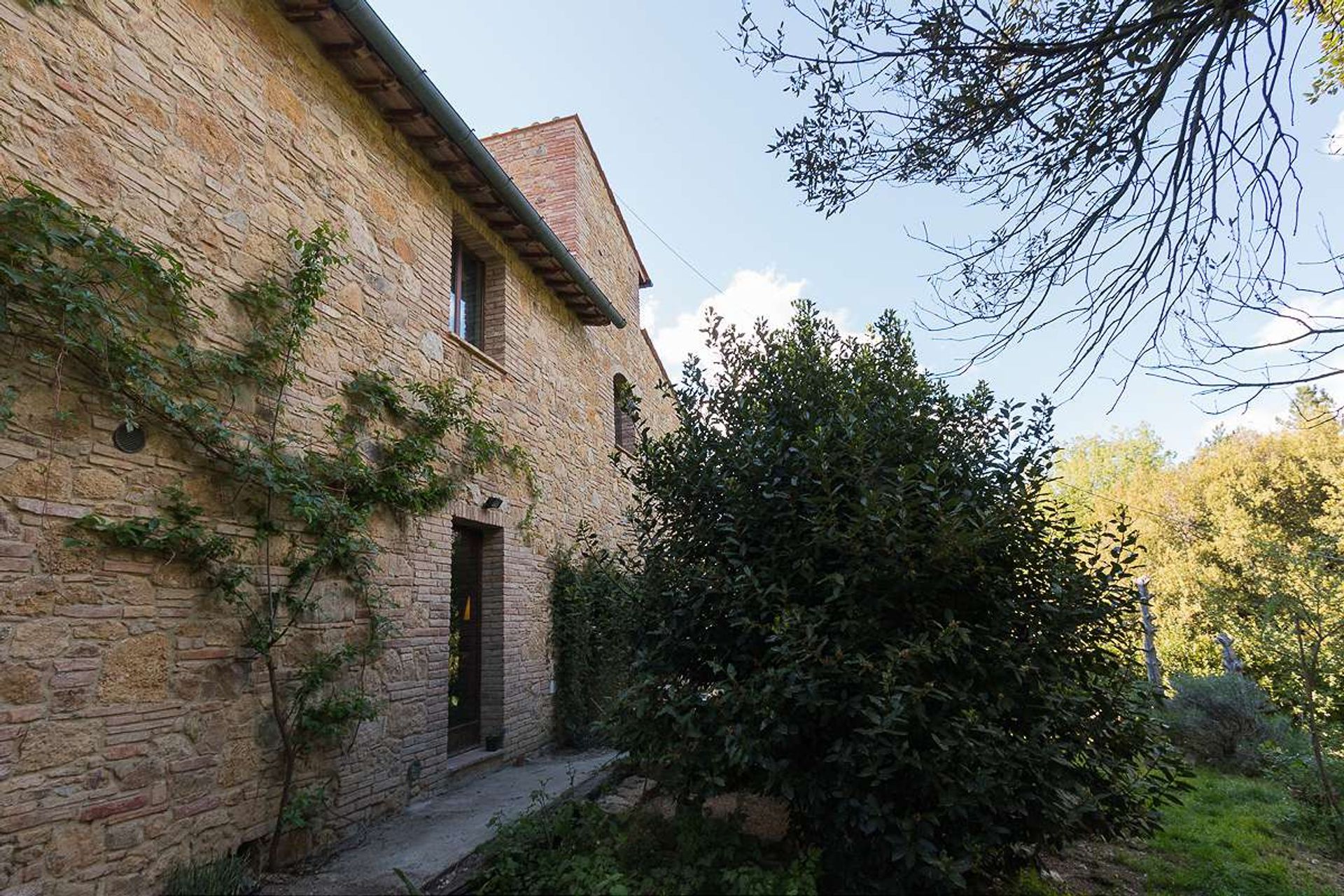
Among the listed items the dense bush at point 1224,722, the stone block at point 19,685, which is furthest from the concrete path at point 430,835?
the dense bush at point 1224,722

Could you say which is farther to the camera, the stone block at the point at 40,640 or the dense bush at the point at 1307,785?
the dense bush at the point at 1307,785

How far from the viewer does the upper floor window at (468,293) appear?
6836 millimetres

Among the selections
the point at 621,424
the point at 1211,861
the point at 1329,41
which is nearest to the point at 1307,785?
the point at 1211,861

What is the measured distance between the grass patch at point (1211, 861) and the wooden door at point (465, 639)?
4536 millimetres

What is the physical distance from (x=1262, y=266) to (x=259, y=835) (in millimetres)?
5765

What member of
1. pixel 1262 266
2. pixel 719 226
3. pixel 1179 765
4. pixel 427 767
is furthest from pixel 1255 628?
pixel 427 767

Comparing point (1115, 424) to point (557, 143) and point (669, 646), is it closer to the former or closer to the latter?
point (557, 143)

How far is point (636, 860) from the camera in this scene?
3.47 meters

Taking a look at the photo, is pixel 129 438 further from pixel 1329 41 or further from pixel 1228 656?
pixel 1228 656

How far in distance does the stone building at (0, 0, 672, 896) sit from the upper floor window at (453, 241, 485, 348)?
0.03 metres

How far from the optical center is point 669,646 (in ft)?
13.0

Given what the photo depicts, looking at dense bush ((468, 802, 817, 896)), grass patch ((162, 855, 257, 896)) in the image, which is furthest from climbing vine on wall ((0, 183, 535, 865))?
dense bush ((468, 802, 817, 896))

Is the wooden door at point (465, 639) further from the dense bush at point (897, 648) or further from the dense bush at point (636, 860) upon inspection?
the dense bush at point (897, 648)

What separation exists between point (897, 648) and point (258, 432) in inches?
147
